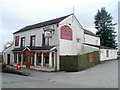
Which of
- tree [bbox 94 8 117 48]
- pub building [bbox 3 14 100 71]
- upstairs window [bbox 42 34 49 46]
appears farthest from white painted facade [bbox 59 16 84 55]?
tree [bbox 94 8 117 48]

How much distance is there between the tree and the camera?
141 ft

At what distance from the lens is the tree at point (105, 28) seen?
141 feet

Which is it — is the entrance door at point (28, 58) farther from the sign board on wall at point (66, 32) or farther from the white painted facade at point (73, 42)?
the sign board on wall at point (66, 32)

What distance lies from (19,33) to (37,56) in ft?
28.8

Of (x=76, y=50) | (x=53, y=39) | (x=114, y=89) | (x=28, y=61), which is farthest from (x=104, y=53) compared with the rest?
(x=114, y=89)

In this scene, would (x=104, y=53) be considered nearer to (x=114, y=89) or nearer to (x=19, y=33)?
(x=19, y=33)

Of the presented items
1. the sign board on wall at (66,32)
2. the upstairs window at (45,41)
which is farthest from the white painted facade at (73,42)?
the upstairs window at (45,41)

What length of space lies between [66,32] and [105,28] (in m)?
25.8

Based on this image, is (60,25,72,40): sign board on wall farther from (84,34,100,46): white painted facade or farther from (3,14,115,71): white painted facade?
(84,34,100,46): white painted facade

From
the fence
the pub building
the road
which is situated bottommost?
the road

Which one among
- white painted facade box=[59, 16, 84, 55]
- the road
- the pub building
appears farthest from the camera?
white painted facade box=[59, 16, 84, 55]

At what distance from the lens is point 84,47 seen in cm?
2664

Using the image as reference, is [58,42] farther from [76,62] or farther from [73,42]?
[76,62]

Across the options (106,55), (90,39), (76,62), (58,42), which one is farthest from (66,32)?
(106,55)
